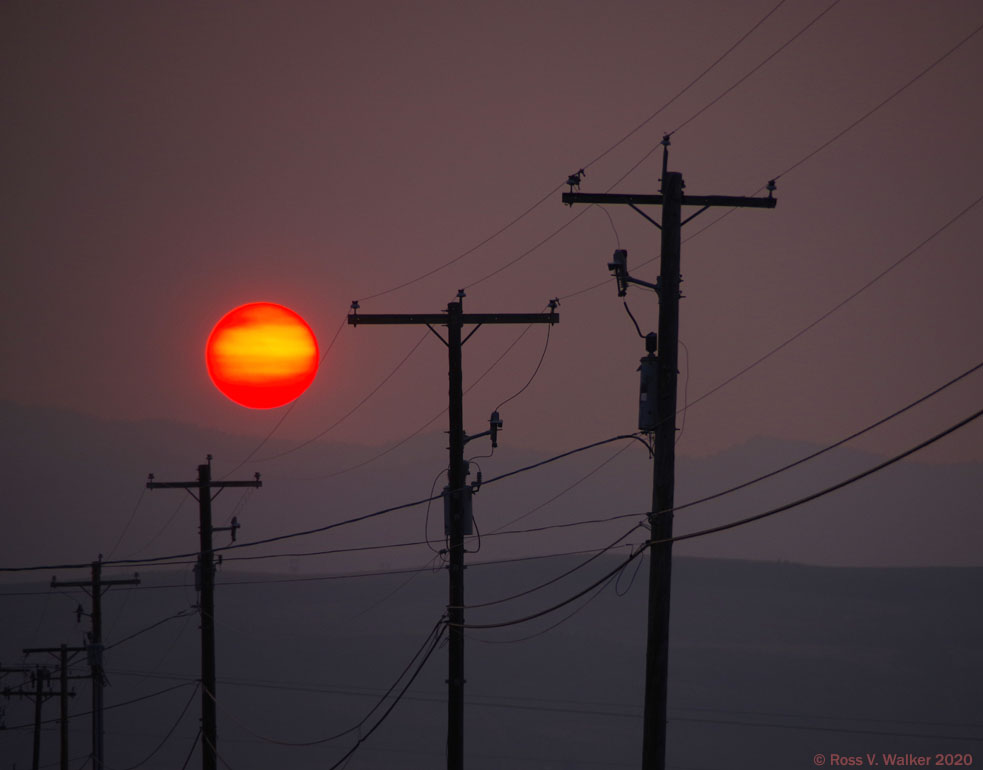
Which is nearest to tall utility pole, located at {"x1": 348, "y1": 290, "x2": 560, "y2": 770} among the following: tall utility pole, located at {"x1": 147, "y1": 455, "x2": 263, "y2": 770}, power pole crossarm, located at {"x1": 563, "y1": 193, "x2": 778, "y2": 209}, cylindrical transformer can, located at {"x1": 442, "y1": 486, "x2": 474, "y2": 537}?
cylindrical transformer can, located at {"x1": 442, "y1": 486, "x2": 474, "y2": 537}

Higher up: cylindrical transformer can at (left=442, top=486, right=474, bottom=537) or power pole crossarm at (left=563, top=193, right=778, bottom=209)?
power pole crossarm at (left=563, top=193, right=778, bottom=209)

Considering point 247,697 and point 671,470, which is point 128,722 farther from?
point 671,470

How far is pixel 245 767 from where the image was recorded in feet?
341

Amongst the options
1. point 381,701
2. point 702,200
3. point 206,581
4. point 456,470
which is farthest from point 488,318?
point 381,701

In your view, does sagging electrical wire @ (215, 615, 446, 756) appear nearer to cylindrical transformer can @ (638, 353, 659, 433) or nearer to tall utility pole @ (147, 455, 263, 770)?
tall utility pole @ (147, 455, 263, 770)

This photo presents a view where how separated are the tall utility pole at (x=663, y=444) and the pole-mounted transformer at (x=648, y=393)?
0.09 ft

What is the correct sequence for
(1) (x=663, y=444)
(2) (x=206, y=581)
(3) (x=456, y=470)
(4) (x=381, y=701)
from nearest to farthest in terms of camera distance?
(1) (x=663, y=444), (3) (x=456, y=470), (2) (x=206, y=581), (4) (x=381, y=701)

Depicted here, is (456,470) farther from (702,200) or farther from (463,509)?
(702,200)

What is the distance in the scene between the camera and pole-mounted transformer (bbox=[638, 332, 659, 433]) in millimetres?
14422

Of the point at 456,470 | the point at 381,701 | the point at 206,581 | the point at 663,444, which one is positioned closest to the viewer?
the point at 663,444

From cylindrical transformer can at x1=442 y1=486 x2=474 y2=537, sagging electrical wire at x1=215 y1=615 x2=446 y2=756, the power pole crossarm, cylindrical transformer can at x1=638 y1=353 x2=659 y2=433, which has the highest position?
the power pole crossarm

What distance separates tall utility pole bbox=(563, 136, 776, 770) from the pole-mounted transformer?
26 millimetres

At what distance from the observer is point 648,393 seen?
14.5m

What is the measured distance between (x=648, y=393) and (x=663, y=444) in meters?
0.74
